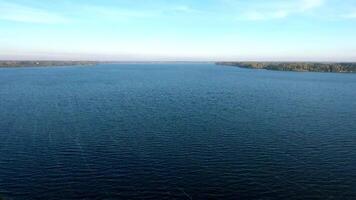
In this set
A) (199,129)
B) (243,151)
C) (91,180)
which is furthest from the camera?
(199,129)

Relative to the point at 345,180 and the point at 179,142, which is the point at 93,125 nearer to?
the point at 179,142

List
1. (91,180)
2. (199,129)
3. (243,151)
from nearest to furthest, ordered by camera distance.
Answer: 1. (91,180)
2. (243,151)
3. (199,129)

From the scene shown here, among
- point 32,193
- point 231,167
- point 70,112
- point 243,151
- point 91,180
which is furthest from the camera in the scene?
point 70,112

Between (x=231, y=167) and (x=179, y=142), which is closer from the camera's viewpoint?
(x=231, y=167)

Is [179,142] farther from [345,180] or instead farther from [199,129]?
[345,180]

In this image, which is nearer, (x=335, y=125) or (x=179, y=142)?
(x=179, y=142)

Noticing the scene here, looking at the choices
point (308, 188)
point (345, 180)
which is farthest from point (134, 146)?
point (345, 180)

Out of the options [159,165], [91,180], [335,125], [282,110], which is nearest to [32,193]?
[91,180]

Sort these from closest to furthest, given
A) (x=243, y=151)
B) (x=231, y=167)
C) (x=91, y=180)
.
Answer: (x=91, y=180) → (x=231, y=167) → (x=243, y=151)
